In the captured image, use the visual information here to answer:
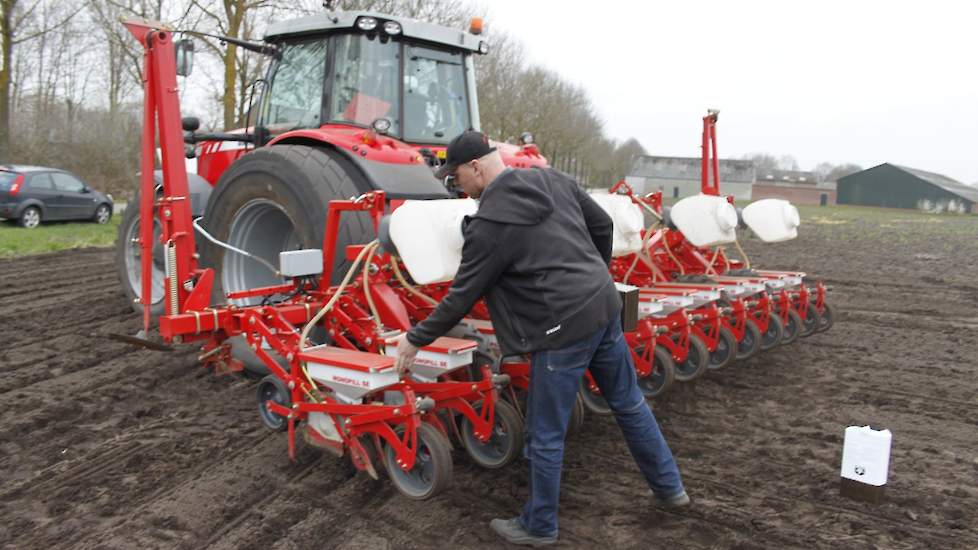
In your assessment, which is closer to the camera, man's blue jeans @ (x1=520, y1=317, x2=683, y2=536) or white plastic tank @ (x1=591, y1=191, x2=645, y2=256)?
man's blue jeans @ (x1=520, y1=317, x2=683, y2=536)

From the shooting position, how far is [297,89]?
571 centimetres

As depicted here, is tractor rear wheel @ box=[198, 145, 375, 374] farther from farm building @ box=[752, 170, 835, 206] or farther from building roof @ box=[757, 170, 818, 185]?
building roof @ box=[757, 170, 818, 185]

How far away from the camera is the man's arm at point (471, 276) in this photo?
2906mm

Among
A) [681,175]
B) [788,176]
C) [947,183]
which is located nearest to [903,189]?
[947,183]

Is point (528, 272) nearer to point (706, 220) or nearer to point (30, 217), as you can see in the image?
point (706, 220)

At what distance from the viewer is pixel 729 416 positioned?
4570mm

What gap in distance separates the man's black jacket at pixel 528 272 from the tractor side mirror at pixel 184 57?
8.08 feet

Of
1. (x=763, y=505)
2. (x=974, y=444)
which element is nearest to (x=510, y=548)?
(x=763, y=505)

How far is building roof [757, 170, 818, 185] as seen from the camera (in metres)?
73.4

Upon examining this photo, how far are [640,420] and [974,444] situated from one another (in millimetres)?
2135

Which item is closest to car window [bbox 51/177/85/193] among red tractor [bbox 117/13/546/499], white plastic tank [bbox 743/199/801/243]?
red tractor [bbox 117/13/546/499]

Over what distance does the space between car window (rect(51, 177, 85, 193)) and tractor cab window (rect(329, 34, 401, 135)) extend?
39.1 ft

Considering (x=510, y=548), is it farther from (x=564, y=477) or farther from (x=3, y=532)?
(x=3, y=532)

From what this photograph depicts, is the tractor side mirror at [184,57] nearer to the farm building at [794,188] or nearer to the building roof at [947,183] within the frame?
the building roof at [947,183]
